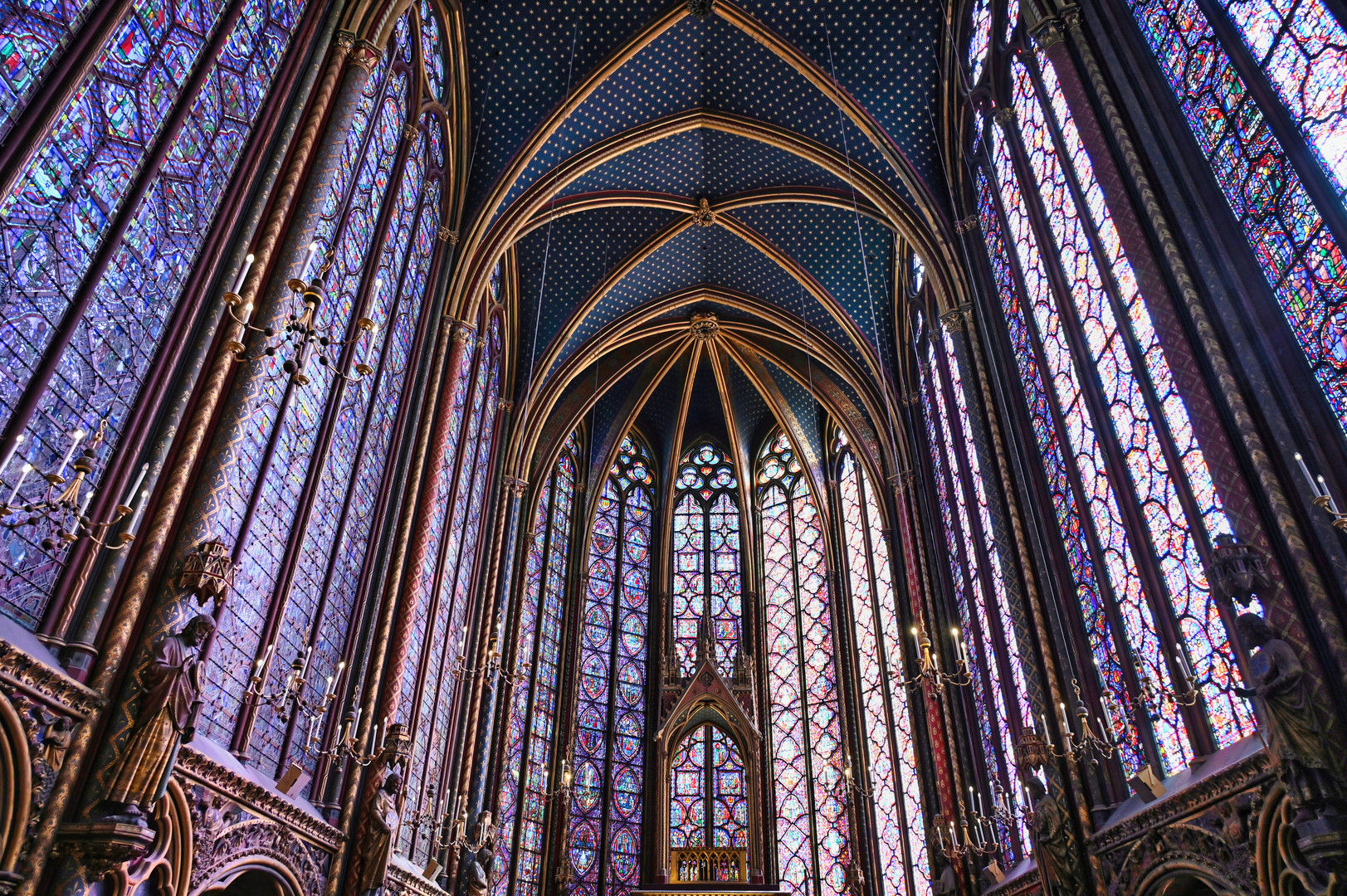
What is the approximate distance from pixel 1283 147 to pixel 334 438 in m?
9.98

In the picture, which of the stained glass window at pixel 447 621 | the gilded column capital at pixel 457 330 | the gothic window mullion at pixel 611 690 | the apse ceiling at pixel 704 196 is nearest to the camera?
the stained glass window at pixel 447 621

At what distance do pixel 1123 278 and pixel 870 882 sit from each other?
13835 mm

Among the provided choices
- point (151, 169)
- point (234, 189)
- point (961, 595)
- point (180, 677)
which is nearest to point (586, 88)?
point (234, 189)

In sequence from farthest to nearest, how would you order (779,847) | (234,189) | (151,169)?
(779,847), (234,189), (151,169)

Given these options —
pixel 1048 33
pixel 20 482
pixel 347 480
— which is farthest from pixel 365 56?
pixel 1048 33

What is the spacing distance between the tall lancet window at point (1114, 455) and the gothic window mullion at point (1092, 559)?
0.02m

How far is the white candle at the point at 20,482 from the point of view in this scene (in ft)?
19.6

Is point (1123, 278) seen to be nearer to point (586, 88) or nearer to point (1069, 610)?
point (1069, 610)

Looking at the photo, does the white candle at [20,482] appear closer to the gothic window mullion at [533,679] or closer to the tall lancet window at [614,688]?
the gothic window mullion at [533,679]

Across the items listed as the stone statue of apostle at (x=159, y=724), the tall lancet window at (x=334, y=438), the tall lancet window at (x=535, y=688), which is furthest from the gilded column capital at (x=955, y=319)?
the stone statue of apostle at (x=159, y=724)

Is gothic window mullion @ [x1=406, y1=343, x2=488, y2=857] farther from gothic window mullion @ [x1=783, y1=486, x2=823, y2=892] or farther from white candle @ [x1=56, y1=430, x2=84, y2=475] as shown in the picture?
gothic window mullion @ [x1=783, y1=486, x2=823, y2=892]

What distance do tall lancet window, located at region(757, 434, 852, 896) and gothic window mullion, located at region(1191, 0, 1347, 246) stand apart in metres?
16.1

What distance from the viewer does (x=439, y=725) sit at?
15.2 metres

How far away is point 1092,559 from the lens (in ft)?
33.7
